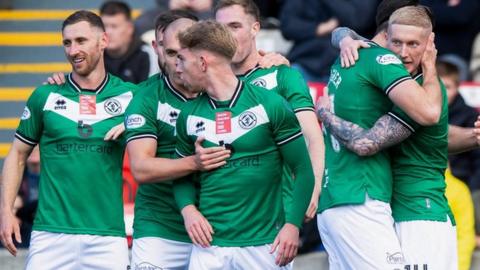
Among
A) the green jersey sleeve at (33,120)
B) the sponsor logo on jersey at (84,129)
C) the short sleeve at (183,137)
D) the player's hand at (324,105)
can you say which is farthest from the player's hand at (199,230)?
the green jersey sleeve at (33,120)

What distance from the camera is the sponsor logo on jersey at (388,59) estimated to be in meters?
8.99

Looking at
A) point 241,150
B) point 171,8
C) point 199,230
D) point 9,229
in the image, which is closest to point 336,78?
point 241,150

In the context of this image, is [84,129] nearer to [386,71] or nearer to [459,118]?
[386,71]

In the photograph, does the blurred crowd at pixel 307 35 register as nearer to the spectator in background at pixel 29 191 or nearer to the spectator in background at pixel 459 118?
the spectator in background at pixel 29 191

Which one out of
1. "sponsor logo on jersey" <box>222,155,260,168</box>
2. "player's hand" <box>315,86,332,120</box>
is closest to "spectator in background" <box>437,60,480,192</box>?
"player's hand" <box>315,86,332,120</box>

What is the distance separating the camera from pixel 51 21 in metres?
16.4

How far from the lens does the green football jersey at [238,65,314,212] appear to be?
9617mm

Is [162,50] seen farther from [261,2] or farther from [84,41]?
[261,2]

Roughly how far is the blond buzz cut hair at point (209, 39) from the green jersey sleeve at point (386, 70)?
105 centimetres

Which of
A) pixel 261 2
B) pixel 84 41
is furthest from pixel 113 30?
pixel 84 41

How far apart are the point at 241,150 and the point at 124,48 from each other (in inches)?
214

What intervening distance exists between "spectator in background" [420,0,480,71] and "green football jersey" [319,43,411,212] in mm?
4697

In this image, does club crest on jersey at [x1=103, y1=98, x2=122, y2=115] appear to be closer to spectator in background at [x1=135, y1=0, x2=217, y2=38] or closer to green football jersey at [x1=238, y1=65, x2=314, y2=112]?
green football jersey at [x1=238, y1=65, x2=314, y2=112]

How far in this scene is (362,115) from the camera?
9.22 m
